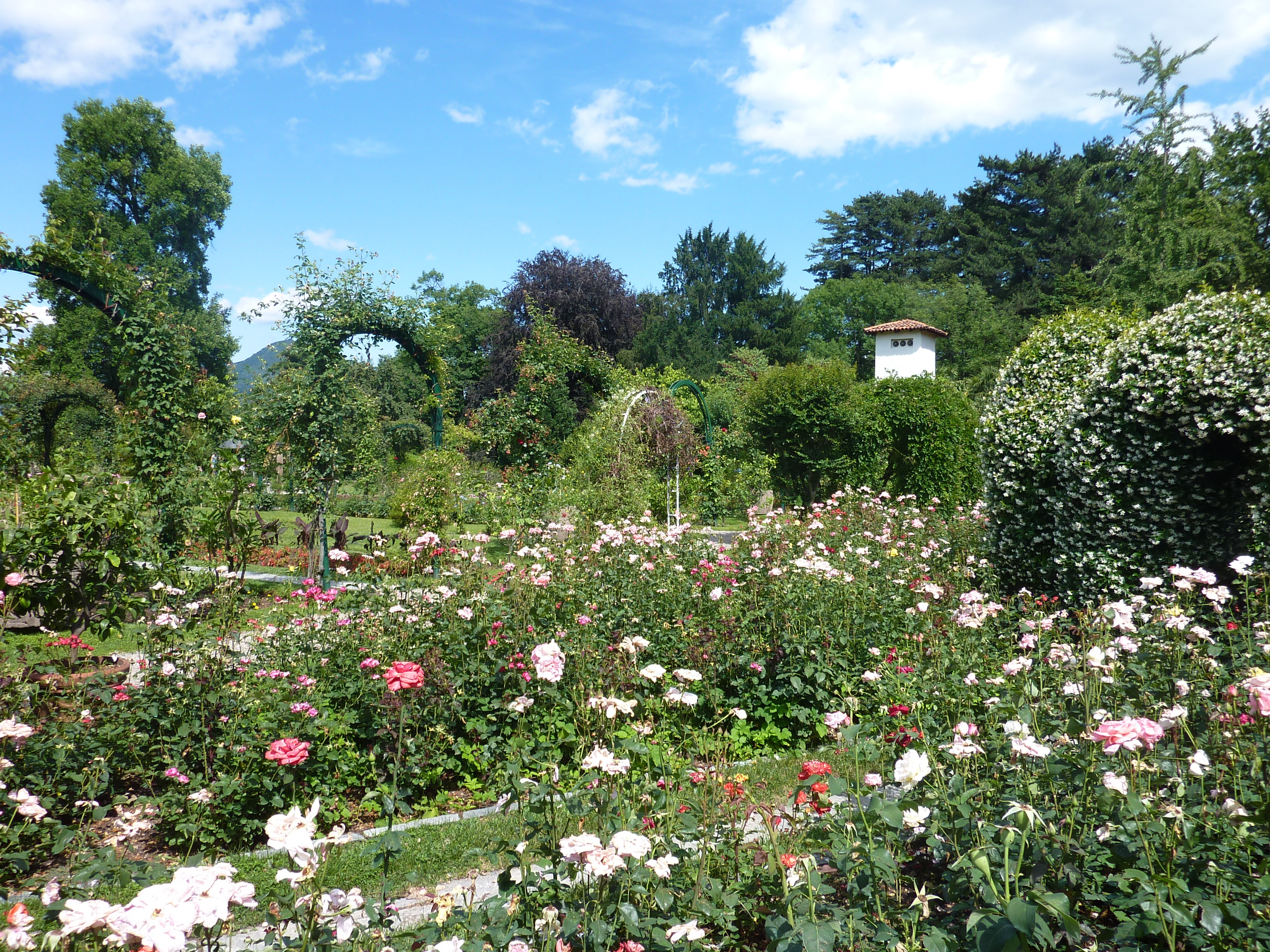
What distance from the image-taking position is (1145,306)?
698 inches

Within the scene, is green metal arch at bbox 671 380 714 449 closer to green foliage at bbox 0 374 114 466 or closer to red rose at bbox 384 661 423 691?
red rose at bbox 384 661 423 691

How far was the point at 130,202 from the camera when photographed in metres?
24.4

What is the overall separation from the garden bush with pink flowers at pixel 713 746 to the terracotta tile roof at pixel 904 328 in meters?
18.8

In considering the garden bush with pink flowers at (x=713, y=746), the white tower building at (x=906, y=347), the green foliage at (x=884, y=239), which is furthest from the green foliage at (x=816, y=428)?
the green foliage at (x=884, y=239)

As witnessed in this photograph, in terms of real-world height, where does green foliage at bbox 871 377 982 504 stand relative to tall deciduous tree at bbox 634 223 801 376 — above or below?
below

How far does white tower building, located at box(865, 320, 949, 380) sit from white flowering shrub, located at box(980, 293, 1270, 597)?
18.3 meters

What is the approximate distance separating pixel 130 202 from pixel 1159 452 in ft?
96.0

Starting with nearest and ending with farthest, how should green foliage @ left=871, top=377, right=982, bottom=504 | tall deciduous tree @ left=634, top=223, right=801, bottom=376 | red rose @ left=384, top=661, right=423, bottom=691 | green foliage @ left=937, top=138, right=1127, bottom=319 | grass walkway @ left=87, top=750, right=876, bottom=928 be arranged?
red rose @ left=384, top=661, right=423, bottom=691, grass walkway @ left=87, top=750, right=876, bottom=928, green foliage @ left=871, top=377, right=982, bottom=504, green foliage @ left=937, top=138, right=1127, bottom=319, tall deciduous tree @ left=634, top=223, right=801, bottom=376

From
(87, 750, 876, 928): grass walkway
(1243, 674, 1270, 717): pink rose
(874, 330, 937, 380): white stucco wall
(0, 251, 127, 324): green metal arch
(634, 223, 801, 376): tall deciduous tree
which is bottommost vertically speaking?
(87, 750, 876, 928): grass walkway

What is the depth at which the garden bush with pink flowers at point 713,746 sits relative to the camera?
1.64 metres

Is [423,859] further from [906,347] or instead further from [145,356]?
[906,347]

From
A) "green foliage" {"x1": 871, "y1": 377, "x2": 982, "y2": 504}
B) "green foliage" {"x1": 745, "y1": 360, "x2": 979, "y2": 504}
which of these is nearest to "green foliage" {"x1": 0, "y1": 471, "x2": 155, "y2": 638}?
"green foliage" {"x1": 745, "y1": 360, "x2": 979, "y2": 504}

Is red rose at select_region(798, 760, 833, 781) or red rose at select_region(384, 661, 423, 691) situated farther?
red rose at select_region(384, 661, 423, 691)

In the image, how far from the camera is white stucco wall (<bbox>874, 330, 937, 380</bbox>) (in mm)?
23109
